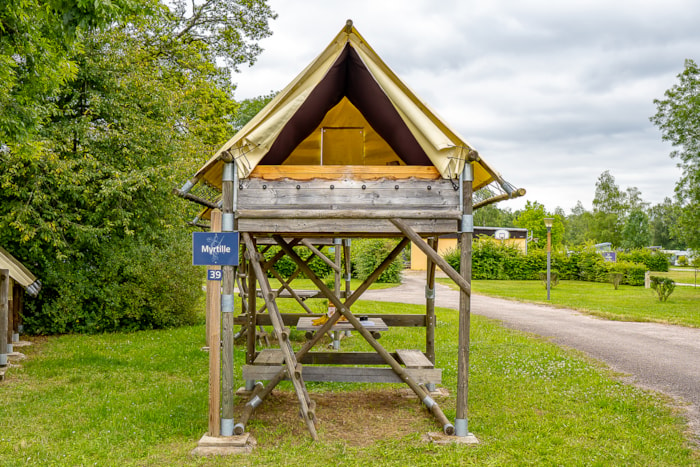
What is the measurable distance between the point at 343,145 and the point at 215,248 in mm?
2850

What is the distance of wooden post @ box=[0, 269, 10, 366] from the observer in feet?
31.1

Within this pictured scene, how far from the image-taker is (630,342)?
13.5 meters

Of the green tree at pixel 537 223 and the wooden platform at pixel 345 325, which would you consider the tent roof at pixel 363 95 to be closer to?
the wooden platform at pixel 345 325

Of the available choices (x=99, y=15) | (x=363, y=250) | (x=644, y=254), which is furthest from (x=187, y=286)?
(x=644, y=254)

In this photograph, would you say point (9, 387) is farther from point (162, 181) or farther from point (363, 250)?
point (363, 250)

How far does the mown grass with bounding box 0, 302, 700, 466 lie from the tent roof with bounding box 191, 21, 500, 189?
2965 mm

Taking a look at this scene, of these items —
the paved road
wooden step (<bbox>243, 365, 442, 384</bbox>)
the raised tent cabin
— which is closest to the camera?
the raised tent cabin

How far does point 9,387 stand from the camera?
880cm

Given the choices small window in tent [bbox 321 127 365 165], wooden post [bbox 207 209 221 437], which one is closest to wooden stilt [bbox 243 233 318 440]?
wooden post [bbox 207 209 221 437]

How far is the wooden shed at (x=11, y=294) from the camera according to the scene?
9523mm

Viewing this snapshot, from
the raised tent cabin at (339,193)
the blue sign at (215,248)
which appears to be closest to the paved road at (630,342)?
the raised tent cabin at (339,193)

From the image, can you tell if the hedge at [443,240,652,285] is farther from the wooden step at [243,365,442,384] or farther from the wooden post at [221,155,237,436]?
the wooden post at [221,155,237,436]

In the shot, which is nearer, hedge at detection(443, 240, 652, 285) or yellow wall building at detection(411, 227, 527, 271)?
hedge at detection(443, 240, 652, 285)

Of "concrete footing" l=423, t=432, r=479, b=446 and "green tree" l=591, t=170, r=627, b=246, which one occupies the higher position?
"green tree" l=591, t=170, r=627, b=246
